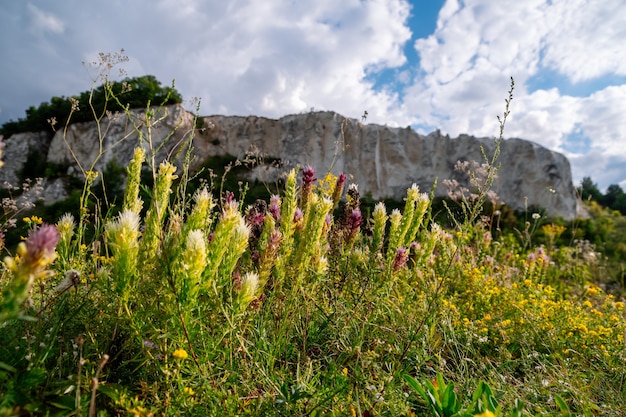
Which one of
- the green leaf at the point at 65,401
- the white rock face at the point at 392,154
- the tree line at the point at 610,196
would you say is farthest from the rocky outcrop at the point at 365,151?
the green leaf at the point at 65,401

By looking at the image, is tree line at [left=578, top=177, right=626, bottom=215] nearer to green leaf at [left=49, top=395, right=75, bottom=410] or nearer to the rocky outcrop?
the rocky outcrop

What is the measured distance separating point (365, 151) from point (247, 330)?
955 inches

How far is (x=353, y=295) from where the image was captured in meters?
2.46

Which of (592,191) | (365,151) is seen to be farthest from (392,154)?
(592,191)

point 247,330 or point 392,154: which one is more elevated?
point 392,154

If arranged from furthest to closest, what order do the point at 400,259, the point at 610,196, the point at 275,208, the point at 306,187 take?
the point at 610,196
the point at 275,208
the point at 306,187
the point at 400,259

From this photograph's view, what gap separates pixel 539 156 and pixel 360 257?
23.8 m

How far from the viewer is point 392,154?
83.5 ft

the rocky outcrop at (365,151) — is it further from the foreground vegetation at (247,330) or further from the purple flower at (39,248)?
the purple flower at (39,248)

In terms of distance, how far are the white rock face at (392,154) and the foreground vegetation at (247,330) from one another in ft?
64.1

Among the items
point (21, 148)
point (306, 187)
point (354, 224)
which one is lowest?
point (354, 224)

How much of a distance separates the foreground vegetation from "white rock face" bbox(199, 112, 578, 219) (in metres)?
19.5

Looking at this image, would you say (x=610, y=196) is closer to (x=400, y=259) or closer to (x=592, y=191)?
(x=592, y=191)

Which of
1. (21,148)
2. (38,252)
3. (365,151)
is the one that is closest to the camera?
(38,252)
